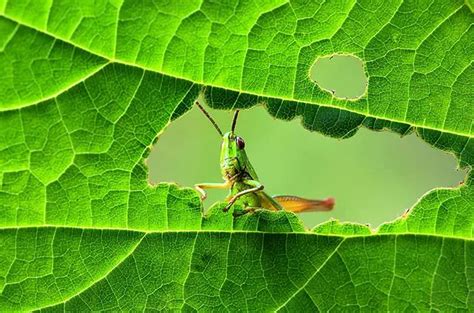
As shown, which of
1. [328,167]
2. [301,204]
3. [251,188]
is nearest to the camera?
[251,188]

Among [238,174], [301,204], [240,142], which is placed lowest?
[301,204]

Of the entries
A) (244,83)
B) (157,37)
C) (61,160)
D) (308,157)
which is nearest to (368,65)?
(244,83)

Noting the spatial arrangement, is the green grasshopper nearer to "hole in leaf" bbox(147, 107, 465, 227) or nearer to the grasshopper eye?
the grasshopper eye

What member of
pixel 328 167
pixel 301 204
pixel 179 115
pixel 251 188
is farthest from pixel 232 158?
pixel 328 167

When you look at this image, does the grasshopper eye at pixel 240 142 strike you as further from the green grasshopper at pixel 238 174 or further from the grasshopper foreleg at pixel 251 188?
the grasshopper foreleg at pixel 251 188

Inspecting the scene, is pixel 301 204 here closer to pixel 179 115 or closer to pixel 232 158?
pixel 232 158

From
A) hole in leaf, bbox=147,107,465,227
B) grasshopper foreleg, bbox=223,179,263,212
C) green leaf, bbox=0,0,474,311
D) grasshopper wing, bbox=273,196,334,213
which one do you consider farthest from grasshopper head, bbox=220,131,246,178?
hole in leaf, bbox=147,107,465,227

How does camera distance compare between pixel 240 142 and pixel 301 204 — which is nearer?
pixel 240 142

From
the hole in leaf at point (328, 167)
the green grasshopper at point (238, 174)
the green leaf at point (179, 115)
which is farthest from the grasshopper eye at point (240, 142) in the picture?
the hole in leaf at point (328, 167)
